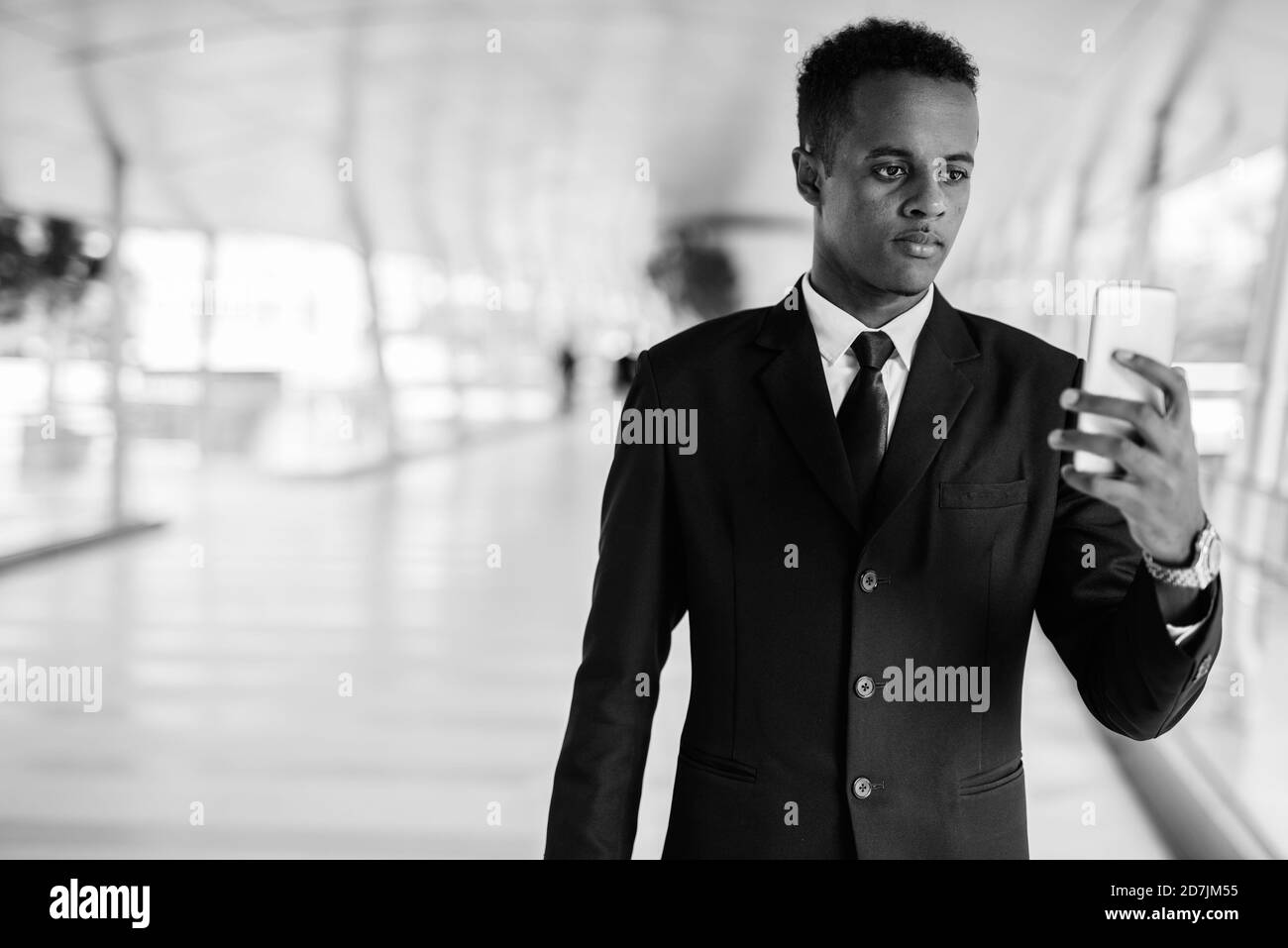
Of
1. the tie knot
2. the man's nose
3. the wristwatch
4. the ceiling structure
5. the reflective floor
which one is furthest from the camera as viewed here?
the ceiling structure

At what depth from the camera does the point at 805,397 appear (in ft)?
4.93

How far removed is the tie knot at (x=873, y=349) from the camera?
1.52 m

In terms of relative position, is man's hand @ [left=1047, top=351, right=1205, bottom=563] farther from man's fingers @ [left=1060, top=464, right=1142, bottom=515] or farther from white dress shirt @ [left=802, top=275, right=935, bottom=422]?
white dress shirt @ [left=802, top=275, right=935, bottom=422]

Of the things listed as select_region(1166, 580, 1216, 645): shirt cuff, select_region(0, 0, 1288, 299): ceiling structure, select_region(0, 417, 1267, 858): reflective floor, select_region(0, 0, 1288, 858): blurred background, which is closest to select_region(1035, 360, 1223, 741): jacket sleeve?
select_region(1166, 580, 1216, 645): shirt cuff

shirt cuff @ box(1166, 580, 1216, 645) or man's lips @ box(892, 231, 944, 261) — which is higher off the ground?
man's lips @ box(892, 231, 944, 261)

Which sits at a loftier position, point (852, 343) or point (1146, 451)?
point (852, 343)

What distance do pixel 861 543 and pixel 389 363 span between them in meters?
18.4

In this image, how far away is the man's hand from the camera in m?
1.15
